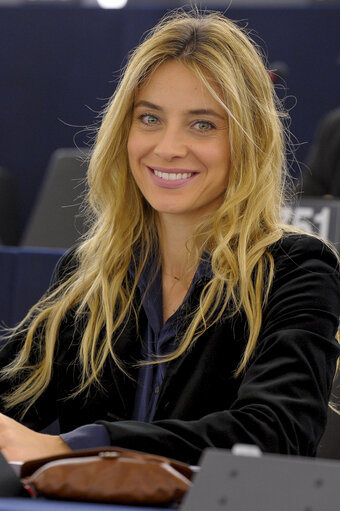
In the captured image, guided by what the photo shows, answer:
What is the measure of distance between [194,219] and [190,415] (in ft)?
1.41

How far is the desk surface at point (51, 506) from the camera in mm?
910

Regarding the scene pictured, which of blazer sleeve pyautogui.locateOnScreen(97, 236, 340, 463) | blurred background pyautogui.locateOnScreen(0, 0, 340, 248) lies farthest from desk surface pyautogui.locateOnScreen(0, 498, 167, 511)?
blurred background pyautogui.locateOnScreen(0, 0, 340, 248)

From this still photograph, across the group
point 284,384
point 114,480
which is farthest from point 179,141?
point 114,480

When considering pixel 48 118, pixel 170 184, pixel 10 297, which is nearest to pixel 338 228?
pixel 10 297

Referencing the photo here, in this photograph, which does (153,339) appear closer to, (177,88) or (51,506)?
(177,88)

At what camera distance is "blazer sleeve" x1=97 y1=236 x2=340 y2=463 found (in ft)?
4.62

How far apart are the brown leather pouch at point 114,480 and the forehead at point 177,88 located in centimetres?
96

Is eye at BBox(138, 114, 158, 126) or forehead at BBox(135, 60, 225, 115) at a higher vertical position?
forehead at BBox(135, 60, 225, 115)

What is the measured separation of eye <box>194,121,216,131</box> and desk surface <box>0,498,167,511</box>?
101 centimetres

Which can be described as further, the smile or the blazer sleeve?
the smile

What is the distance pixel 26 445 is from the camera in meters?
1.48

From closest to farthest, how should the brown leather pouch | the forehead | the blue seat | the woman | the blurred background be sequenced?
the brown leather pouch → the woman → the forehead → the blue seat → the blurred background

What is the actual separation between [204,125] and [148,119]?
124 mm

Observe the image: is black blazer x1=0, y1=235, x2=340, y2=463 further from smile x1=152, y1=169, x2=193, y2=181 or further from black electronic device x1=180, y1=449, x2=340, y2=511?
black electronic device x1=180, y1=449, x2=340, y2=511
